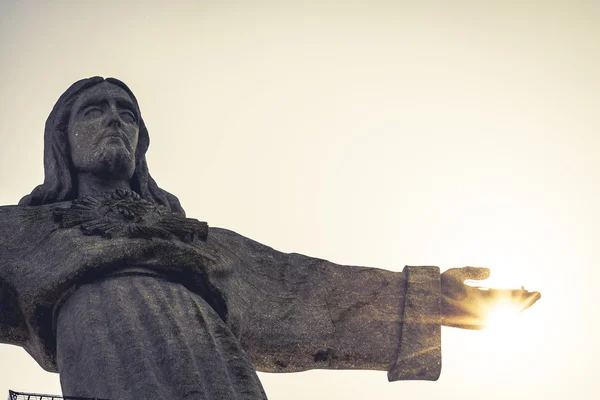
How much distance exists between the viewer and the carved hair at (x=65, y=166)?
10.7m

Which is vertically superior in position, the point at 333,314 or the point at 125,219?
the point at 125,219

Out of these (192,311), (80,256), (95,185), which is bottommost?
(192,311)

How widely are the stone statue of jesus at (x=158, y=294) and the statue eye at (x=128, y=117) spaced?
0.01 metres

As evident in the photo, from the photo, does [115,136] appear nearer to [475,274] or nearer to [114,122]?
[114,122]

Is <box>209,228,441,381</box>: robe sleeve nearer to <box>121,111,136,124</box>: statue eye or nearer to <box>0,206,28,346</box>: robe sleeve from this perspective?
<box>121,111,136,124</box>: statue eye

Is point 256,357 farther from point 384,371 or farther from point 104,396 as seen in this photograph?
point 104,396

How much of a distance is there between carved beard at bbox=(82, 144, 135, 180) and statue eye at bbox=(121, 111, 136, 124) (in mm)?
400

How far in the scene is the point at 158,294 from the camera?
9.34 m

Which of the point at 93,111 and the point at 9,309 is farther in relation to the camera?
the point at 93,111

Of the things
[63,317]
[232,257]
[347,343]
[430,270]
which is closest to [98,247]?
[63,317]

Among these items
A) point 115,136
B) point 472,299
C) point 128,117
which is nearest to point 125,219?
point 115,136

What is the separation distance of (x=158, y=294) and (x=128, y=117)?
2268mm

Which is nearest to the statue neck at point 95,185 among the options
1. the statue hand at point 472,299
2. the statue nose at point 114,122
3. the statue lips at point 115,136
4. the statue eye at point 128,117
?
the statue lips at point 115,136

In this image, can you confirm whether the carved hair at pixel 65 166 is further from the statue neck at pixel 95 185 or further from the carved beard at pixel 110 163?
the carved beard at pixel 110 163
